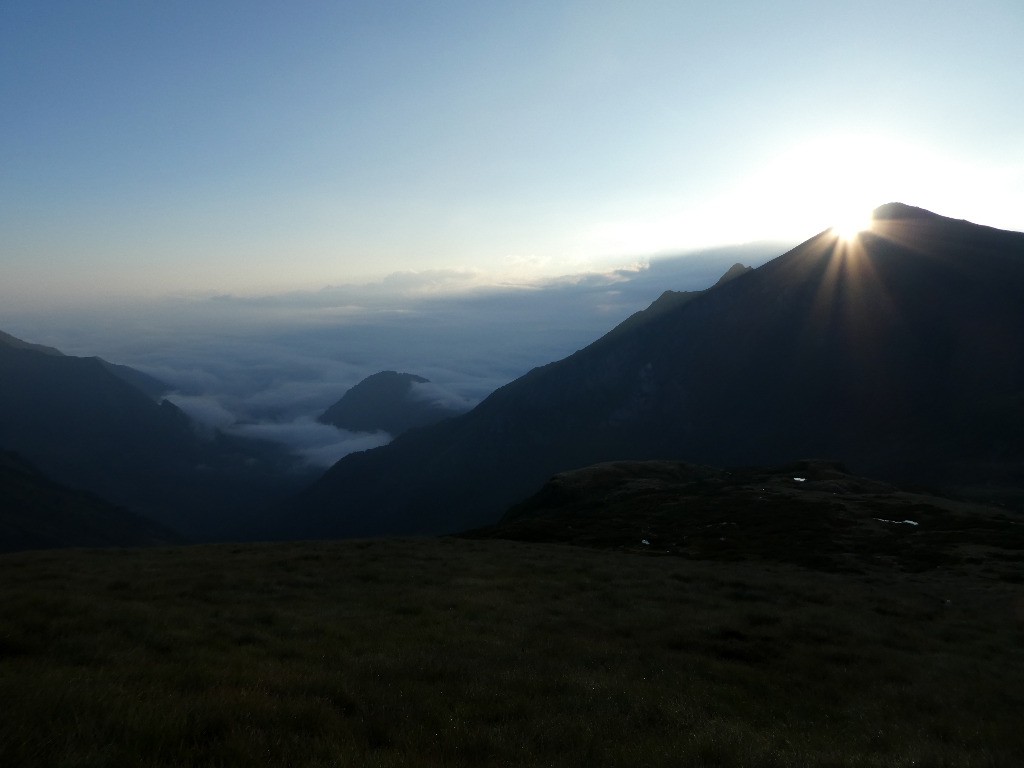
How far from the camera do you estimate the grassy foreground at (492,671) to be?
7.99 m

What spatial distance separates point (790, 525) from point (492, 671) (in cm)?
4481

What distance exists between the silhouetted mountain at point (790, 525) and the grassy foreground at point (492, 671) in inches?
565

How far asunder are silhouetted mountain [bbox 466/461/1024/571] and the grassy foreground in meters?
14.4

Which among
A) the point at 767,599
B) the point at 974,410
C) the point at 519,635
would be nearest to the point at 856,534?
the point at 767,599

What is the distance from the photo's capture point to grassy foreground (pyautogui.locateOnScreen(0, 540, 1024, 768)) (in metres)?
7.99

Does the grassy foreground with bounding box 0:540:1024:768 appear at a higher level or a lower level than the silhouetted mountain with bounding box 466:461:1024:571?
higher

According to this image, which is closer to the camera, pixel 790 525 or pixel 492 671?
pixel 492 671

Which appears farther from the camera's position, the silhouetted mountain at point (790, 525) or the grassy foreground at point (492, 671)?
the silhouetted mountain at point (790, 525)

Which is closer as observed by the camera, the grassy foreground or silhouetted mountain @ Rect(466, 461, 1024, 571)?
the grassy foreground

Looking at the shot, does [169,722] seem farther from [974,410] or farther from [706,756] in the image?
[974,410]

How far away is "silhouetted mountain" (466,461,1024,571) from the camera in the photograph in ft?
133

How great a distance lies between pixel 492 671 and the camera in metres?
12.7

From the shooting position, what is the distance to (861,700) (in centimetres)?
1321

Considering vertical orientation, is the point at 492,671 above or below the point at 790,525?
above
